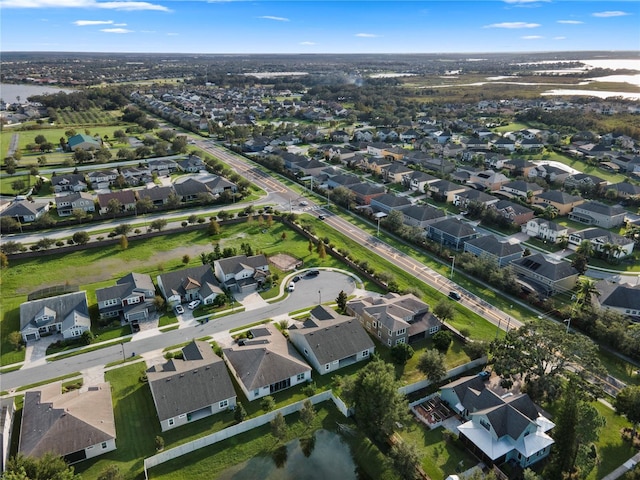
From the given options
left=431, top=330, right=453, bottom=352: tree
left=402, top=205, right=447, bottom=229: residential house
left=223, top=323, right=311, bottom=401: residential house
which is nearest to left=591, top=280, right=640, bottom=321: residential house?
left=431, top=330, right=453, bottom=352: tree

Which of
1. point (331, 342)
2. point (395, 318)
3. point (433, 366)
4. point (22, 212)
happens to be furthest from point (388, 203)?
point (22, 212)

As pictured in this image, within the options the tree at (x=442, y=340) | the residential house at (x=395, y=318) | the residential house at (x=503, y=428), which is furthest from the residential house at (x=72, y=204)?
the residential house at (x=503, y=428)

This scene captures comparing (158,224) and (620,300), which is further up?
(158,224)

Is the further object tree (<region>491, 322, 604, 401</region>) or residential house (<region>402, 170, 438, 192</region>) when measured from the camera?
→ residential house (<region>402, 170, 438, 192</region>)

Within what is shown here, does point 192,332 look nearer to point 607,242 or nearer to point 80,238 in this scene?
point 80,238

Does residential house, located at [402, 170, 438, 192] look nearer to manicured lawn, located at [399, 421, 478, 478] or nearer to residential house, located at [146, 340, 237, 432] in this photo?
manicured lawn, located at [399, 421, 478, 478]

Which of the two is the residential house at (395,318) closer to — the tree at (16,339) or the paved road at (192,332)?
the paved road at (192,332)
